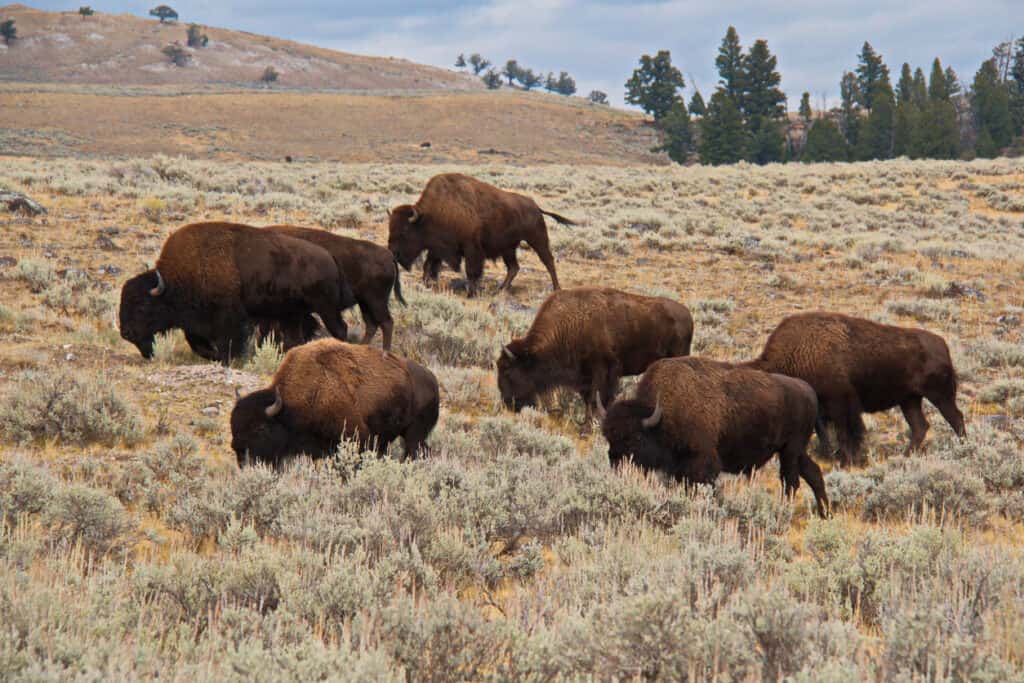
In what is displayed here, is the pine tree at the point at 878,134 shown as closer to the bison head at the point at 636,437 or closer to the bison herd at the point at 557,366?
the bison herd at the point at 557,366

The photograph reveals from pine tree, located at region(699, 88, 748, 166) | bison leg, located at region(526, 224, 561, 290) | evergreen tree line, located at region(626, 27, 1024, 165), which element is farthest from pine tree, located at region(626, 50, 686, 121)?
bison leg, located at region(526, 224, 561, 290)

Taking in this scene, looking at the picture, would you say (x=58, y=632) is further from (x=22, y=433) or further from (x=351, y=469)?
(x=22, y=433)

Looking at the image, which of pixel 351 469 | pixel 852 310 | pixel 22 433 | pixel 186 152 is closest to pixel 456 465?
pixel 351 469

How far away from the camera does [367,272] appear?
10.5 meters

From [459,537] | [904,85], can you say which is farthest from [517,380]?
[904,85]

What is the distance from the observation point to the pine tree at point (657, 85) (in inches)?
3369

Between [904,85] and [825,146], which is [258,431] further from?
[904,85]

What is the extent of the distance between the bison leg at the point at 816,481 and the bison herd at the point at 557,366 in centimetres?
1

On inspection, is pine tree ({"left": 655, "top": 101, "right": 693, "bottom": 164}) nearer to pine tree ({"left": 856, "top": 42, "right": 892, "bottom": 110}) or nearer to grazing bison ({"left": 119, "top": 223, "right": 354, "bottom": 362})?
pine tree ({"left": 856, "top": 42, "right": 892, "bottom": 110})

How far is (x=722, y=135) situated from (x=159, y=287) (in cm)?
6204

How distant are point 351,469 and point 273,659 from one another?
269 centimetres

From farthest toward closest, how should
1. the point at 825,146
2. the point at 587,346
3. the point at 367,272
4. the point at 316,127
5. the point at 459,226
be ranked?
1. the point at 316,127
2. the point at 825,146
3. the point at 459,226
4. the point at 367,272
5. the point at 587,346

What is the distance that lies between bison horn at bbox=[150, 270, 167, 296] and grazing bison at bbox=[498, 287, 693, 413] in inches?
137

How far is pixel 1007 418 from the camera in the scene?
9258 mm
